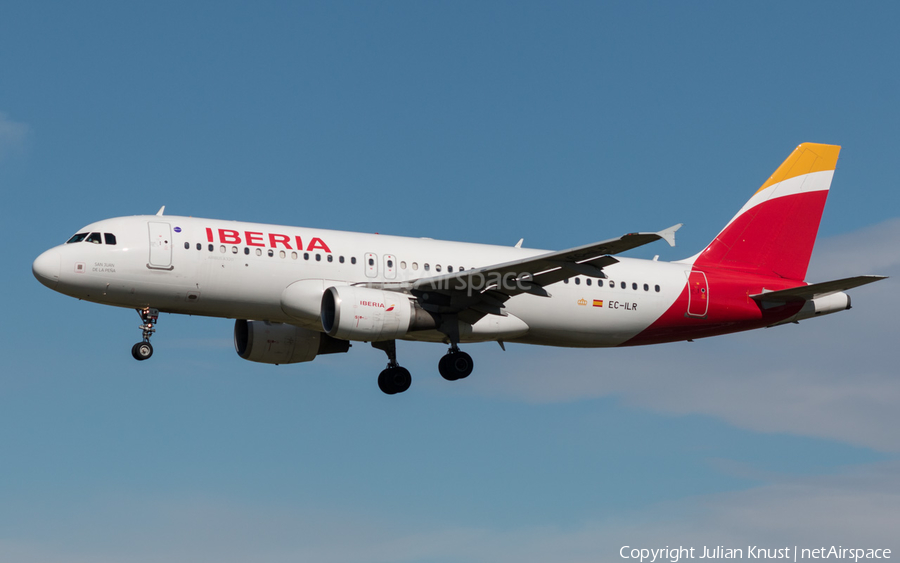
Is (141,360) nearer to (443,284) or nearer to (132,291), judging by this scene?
(132,291)

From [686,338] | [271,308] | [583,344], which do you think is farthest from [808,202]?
[271,308]

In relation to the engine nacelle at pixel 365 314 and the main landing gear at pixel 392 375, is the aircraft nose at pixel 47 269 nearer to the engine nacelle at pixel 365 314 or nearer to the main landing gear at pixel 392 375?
the engine nacelle at pixel 365 314

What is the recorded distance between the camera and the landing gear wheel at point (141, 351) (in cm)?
A: 2928

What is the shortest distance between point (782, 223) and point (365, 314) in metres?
15.5

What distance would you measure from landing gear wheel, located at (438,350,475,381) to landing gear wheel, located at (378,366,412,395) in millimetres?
2258

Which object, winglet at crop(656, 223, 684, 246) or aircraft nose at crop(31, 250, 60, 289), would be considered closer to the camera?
winglet at crop(656, 223, 684, 246)

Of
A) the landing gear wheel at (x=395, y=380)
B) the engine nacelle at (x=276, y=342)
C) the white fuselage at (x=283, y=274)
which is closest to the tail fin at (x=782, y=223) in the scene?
the white fuselage at (x=283, y=274)

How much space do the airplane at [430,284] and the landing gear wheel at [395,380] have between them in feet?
0.18

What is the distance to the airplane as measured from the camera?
28859 millimetres

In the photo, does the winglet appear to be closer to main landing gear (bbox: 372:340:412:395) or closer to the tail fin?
the tail fin

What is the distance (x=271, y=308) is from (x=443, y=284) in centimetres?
478

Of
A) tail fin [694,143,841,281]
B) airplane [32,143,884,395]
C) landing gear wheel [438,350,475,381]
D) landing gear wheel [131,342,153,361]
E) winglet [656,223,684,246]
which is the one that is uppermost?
tail fin [694,143,841,281]

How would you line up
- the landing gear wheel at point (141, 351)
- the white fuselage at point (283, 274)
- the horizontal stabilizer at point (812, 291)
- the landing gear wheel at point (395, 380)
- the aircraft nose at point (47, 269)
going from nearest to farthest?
the aircraft nose at point (47, 269), the white fuselage at point (283, 274), the landing gear wheel at point (141, 351), the horizontal stabilizer at point (812, 291), the landing gear wheel at point (395, 380)

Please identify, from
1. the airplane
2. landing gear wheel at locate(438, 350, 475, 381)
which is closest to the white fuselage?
the airplane
